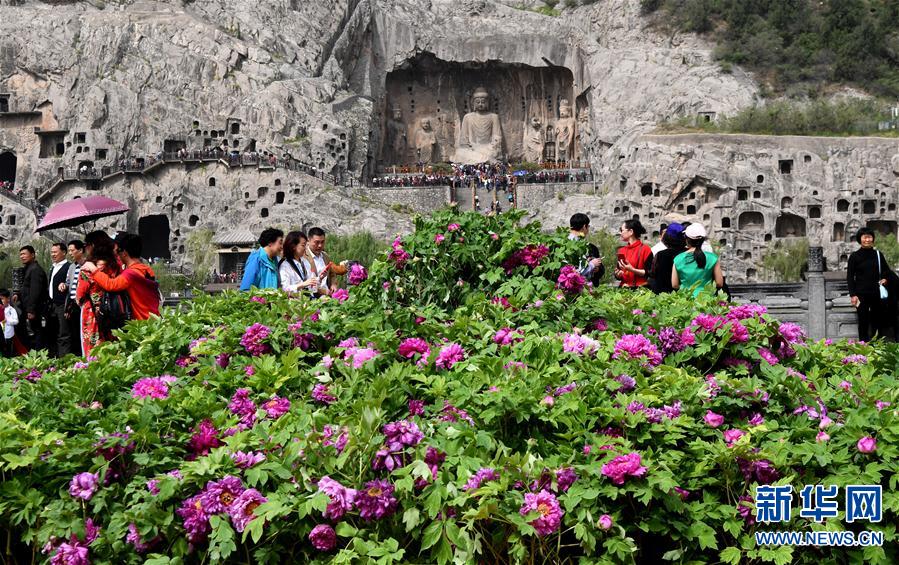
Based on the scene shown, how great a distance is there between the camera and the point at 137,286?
430 inches

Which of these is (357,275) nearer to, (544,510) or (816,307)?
(544,510)

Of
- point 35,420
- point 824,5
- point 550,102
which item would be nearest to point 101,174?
point 550,102

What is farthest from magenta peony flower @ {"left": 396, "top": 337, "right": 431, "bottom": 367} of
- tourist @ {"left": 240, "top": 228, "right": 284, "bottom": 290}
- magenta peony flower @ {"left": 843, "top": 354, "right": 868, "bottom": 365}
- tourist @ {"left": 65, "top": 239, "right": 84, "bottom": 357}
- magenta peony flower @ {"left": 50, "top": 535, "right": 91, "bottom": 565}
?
tourist @ {"left": 65, "top": 239, "right": 84, "bottom": 357}

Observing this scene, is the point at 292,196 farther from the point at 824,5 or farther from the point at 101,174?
the point at 824,5

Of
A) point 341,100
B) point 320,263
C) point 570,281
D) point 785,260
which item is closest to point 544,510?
point 570,281

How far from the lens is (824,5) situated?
53844mm

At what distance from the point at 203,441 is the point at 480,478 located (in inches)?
63.9

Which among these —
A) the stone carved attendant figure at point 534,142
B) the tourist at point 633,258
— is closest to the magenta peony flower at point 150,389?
the tourist at point 633,258

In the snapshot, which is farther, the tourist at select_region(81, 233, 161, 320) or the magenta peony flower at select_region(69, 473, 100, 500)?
the tourist at select_region(81, 233, 161, 320)

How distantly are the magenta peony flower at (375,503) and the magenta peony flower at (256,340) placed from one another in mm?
2145

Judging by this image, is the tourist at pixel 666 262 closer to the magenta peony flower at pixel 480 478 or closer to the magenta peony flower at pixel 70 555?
the magenta peony flower at pixel 480 478

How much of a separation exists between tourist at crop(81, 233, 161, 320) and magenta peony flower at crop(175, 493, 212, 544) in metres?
4.97

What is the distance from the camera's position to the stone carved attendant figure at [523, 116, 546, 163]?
2176 inches

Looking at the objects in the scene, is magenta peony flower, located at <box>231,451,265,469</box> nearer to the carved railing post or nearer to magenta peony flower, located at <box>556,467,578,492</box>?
magenta peony flower, located at <box>556,467,578,492</box>
